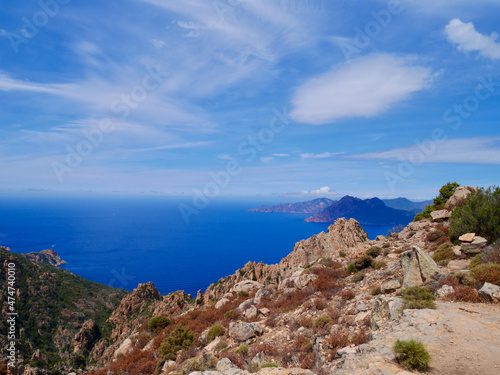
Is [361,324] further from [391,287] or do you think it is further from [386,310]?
[391,287]

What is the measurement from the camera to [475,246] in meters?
15.3

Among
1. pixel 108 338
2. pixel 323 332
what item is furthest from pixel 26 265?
pixel 323 332

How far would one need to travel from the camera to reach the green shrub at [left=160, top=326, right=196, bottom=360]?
52.6ft

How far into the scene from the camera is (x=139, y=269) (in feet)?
527

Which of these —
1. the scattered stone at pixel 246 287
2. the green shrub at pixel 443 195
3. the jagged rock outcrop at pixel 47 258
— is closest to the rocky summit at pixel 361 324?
the scattered stone at pixel 246 287

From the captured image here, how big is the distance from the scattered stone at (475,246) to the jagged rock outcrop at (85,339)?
83019mm

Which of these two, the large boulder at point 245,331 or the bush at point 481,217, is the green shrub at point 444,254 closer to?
the bush at point 481,217

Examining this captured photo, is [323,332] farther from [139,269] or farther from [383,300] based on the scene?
[139,269]

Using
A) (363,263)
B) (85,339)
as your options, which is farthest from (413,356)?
(85,339)

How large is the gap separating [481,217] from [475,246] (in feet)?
8.79

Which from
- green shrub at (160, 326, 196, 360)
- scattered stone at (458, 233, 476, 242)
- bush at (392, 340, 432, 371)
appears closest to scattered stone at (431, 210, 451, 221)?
scattered stone at (458, 233, 476, 242)

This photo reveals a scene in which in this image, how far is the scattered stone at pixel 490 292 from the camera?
32.7 feet

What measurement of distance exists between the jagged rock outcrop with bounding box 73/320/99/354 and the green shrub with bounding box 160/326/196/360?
→ 6623cm

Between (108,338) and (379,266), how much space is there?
75.6 m
